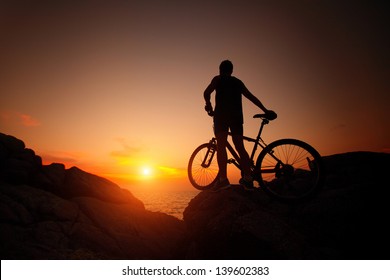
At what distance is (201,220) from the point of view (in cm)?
741

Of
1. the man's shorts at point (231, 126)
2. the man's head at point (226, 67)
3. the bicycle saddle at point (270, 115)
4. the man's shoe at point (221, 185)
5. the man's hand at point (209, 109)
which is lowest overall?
the man's shoe at point (221, 185)

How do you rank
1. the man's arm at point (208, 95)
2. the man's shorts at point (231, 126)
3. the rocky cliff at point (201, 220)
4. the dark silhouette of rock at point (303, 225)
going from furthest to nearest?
the man's arm at point (208, 95), the man's shorts at point (231, 126), the rocky cliff at point (201, 220), the dark silhouette of rock at point (303, 225)

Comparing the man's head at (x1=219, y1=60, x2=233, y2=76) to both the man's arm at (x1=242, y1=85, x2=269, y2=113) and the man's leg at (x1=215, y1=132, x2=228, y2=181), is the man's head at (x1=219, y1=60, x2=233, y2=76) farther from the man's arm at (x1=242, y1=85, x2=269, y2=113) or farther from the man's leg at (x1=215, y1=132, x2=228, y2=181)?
the man's leg at (x1=215, y1=132, x2=228, y2=181)

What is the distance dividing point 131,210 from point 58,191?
16.3ft

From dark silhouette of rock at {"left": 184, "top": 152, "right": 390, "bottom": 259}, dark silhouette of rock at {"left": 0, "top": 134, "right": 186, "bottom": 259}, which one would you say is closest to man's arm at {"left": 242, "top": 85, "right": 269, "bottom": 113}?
dark silhouette of rock at {"left": 184, "top": 152, "right": 390, "bottom": 259}

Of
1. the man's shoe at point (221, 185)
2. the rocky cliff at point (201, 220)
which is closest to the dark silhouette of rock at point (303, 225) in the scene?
the rocky cliff at point (201, 220)

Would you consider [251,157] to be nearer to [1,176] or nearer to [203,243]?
[203,243]

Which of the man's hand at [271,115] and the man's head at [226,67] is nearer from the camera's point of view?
the man's hand at [271,115]

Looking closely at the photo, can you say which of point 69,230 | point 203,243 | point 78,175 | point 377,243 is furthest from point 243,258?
point 78,175

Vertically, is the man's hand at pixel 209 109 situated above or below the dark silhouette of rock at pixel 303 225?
above

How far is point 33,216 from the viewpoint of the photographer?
37.3 ft

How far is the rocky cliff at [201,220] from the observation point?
5.30 metres

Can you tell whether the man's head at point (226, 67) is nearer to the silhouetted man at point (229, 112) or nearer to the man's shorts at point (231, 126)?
the silhouetted man at point (229, 112)

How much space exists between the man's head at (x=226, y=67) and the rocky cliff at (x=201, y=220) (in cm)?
376
